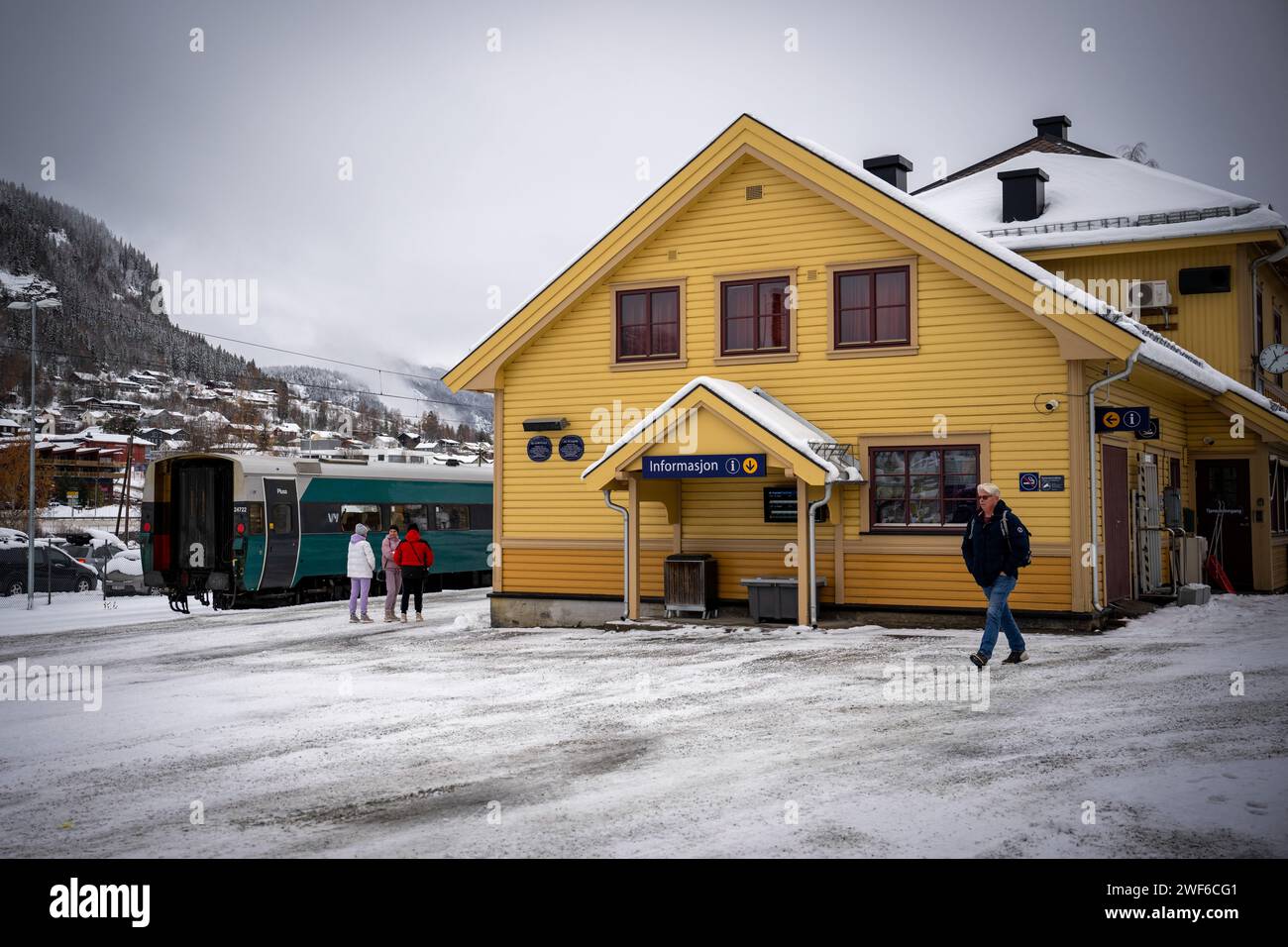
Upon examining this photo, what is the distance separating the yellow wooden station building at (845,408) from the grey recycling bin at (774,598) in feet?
0.99

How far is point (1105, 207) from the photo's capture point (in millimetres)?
23812

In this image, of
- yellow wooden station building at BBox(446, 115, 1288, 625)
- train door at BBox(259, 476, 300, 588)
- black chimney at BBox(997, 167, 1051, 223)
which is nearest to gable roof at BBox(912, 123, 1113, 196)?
black chimney at BBox(997, 167, 1051, 223)

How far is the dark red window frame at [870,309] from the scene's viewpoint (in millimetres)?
16656

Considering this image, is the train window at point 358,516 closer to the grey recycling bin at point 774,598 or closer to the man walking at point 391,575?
the man walking at point 391,575

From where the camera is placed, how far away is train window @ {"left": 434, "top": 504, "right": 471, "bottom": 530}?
29031 mm

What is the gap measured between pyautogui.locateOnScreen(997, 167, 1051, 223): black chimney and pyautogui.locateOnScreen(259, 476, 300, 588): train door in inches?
645

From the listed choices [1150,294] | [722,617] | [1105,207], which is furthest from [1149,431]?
[1105,207]

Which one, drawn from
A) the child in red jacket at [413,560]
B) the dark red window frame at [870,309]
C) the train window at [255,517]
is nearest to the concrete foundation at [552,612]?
the child in red jacket at [413,560]

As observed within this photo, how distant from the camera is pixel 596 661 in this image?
14.0 meters

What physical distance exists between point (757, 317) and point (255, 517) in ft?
38.7

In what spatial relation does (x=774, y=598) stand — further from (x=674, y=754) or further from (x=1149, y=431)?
(x=674, y=754)
